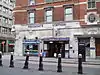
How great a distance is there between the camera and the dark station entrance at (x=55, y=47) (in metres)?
37.1

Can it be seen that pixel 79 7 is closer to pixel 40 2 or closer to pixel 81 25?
pixel 81 25

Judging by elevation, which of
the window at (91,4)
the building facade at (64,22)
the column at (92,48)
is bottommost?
the column at (92,48)

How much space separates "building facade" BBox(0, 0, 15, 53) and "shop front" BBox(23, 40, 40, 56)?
2684cm

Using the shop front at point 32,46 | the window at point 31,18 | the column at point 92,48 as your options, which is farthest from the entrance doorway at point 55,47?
the window at point 31,18

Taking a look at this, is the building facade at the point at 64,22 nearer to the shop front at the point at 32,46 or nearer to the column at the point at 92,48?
the column at the point at 92,48

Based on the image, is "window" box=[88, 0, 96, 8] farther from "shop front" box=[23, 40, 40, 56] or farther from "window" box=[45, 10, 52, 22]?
"shop front" box=[23, 40, 40, 56]

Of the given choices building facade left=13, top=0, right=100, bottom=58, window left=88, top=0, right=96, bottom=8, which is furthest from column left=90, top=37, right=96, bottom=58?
window left=88, top=0, right=96, bottom=8

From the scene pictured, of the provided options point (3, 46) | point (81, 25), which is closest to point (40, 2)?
point (81, 25)

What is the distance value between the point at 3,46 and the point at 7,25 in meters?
6.66

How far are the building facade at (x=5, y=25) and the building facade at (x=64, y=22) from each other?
26677 millimetres

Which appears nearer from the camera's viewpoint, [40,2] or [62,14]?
A: [62,14]

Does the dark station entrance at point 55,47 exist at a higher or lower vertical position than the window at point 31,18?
lower

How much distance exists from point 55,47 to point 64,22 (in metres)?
4.31

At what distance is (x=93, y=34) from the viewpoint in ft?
112
